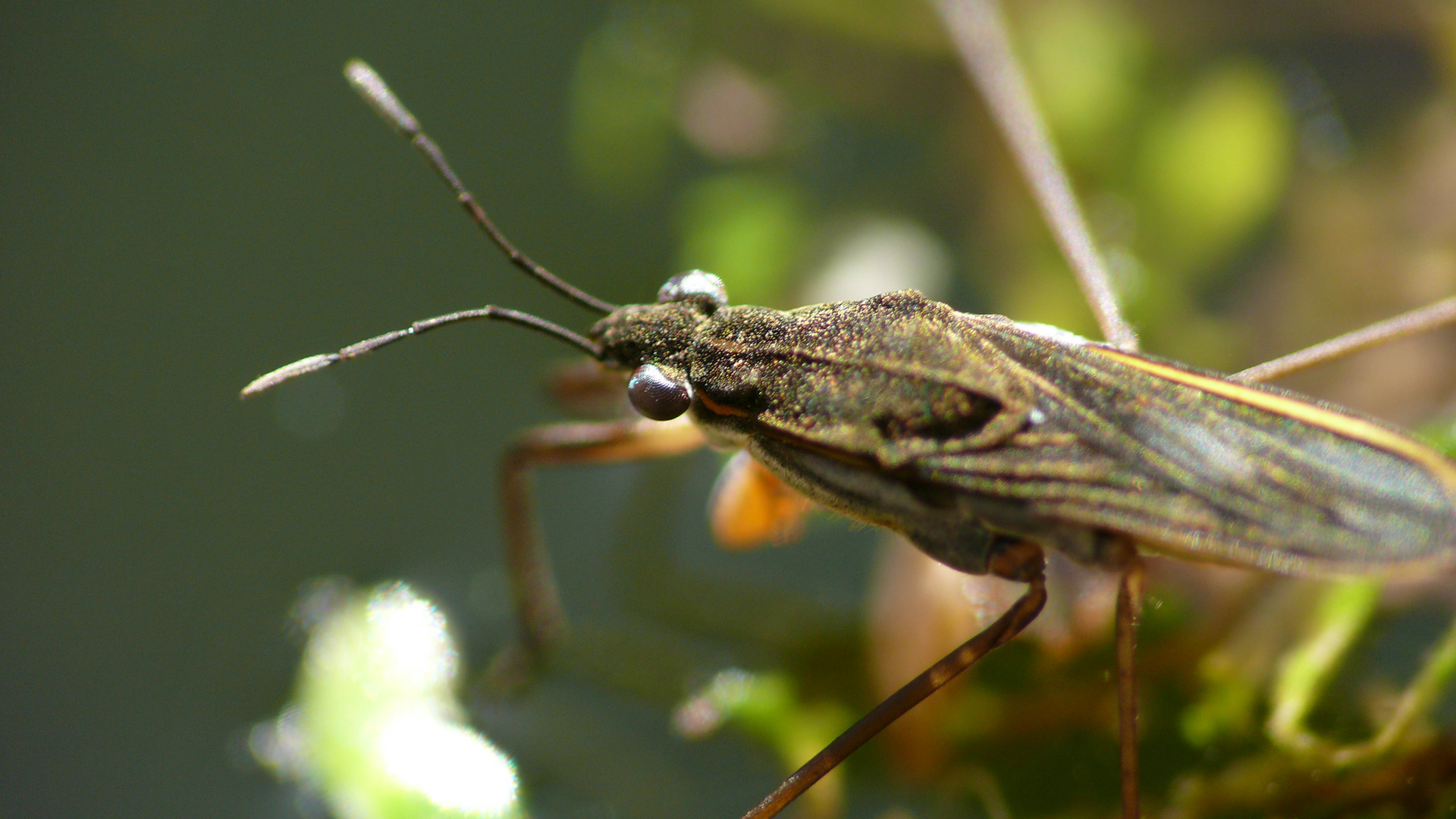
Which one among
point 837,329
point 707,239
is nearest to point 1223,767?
point 837,329

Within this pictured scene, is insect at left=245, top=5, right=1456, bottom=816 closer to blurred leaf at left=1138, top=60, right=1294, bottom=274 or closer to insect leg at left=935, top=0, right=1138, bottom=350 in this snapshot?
insect leg at left=935, top=0, right=1138, bottom=350

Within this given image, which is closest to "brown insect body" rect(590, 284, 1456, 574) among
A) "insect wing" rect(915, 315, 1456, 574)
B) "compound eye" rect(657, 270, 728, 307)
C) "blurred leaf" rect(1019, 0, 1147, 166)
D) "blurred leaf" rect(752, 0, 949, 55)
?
"insect wing" rect(915, 315, 1456, 574)

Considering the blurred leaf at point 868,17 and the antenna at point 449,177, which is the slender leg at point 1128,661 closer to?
the antenna at point 449,177

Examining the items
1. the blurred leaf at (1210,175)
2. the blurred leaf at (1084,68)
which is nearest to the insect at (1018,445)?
the blurred leaf at (1210,175)

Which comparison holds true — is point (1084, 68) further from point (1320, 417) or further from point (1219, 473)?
point (1219, 473)

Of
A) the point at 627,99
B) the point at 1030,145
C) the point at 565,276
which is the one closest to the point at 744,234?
the point at 565,276
